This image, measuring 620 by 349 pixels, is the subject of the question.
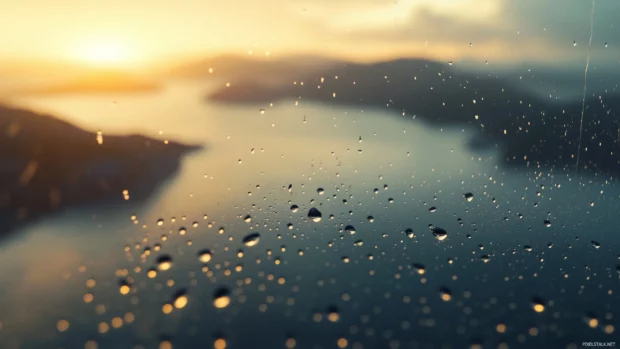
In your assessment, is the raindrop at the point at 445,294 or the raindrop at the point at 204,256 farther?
the raindrop at the point at 204,256

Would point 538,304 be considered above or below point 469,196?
below

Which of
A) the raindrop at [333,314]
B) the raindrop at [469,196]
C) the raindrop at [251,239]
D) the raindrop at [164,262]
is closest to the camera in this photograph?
the raindrop at [333,314]

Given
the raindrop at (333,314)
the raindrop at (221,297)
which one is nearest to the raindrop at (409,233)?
the raindrop at (333,314)

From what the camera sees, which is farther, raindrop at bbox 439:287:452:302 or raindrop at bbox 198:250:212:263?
raindrop at bbox 198:250:212:263

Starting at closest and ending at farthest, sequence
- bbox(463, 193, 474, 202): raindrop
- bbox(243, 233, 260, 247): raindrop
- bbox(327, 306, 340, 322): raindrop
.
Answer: bbox(327, 306, 340, 322): raindrop
bbox(243, 233, 260, 247): raindrop
bbox(463, 193, 474, 202): raindrop

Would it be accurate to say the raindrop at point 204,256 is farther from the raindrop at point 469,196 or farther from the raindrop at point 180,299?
the raindrop at point 469,196

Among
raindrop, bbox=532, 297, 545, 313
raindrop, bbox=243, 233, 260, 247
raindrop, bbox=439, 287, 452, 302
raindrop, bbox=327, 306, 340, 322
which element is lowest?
raindrop, bbox=532, 297, 545, 313

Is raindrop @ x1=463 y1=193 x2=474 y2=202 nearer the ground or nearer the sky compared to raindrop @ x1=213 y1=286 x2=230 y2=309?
nearer the sky

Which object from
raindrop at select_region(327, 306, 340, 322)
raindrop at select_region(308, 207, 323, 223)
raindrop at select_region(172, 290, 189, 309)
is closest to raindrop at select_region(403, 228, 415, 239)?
raindrop at select_region(308, 207, 323, 223)

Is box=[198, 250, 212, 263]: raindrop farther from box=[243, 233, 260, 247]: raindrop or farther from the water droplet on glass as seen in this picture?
the water droplet on glass

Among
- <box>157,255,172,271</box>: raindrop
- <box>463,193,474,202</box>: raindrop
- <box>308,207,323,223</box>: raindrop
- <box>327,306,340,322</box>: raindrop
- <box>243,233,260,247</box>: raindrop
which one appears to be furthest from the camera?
<box>463,193,474,202</box>: raindrop

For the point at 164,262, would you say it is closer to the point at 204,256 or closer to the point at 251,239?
the point at 204,256

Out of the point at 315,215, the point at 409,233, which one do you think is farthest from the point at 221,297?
the point at 409,233
